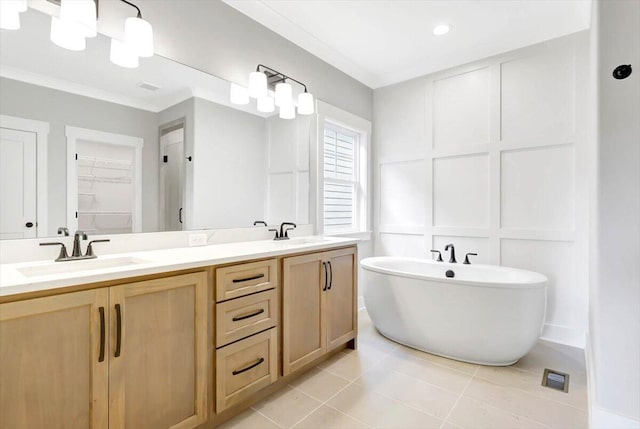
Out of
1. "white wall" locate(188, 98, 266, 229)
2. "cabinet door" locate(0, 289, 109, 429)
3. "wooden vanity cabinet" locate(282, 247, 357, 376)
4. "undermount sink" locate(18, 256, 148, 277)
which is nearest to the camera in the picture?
"cabinet door" locate(0, 289, 109, 429)

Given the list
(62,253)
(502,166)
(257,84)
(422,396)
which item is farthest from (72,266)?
(502,166)

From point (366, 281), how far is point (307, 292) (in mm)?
865

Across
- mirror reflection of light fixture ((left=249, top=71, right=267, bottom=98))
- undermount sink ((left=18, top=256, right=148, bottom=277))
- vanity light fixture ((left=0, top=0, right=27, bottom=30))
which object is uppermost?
mirror reflection of light fixture ((left=249, top=71, right=267, bottom=98))

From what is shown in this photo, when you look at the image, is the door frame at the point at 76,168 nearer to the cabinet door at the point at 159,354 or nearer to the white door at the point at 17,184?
the white door at the point at 17,184

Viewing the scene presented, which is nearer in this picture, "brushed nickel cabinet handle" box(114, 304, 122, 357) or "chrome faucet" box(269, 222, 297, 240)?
"brushed nickel cabinet handle" box(114, 304, 122, 357)

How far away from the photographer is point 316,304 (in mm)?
2184

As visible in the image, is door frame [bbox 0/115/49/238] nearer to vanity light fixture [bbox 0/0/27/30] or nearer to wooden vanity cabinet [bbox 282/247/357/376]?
vanity light fixture [bbox 0/0/27/30]

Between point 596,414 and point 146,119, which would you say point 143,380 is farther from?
point 596,414

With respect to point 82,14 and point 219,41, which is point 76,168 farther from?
point 219,41

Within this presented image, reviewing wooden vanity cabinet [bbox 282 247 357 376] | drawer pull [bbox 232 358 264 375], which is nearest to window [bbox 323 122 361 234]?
wooden vanity cabinet [bbox 282 247 357 376]

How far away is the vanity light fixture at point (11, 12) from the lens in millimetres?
1372

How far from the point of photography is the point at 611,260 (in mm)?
1529

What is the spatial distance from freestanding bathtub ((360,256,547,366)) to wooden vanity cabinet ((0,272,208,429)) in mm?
1610

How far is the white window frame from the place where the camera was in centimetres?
300
